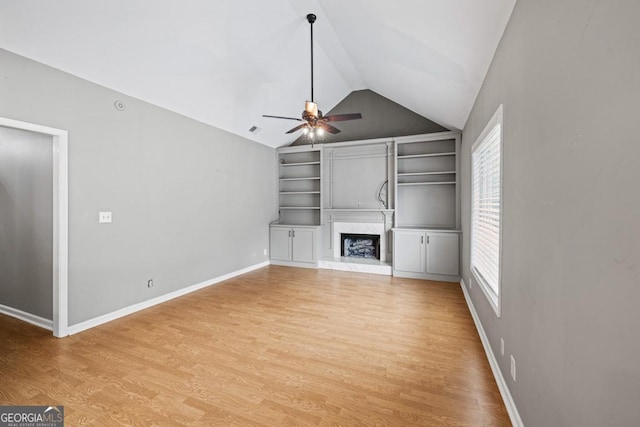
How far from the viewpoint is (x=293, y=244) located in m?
5.91

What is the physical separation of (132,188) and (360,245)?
13.9ft

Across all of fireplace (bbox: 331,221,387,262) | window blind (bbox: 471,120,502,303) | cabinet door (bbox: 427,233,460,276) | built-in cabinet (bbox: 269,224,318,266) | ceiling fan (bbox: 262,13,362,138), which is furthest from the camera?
built-in cabinet (bbox: 269,224,318,266)

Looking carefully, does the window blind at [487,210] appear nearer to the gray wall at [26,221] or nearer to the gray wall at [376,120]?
the gray wall at [376,120]

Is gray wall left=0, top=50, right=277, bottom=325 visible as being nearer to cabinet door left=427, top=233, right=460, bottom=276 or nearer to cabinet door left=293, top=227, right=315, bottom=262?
cabinet door left=293, top=227, right=315, bottom=262

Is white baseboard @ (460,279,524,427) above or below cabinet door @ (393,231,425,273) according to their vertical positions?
below

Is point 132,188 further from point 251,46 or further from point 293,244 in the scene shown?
point 293,244

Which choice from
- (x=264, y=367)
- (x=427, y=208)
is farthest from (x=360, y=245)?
(x=264, y=367)

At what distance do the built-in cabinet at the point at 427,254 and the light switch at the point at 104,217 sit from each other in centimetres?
433

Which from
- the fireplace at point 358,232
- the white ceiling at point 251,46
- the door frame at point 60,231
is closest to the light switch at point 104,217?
the door frame at point 60,231

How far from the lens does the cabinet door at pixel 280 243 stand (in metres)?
5.96

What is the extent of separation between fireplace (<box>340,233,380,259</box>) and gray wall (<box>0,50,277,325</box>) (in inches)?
90.0

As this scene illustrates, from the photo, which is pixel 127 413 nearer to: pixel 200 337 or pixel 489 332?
pixel 200 337

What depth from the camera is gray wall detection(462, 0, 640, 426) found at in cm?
78

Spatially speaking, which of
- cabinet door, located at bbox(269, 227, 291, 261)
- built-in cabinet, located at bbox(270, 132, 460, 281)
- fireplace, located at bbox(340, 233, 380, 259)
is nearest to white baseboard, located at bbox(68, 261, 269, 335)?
cabinet door, located at bbox(269, 227, 291, 261)
